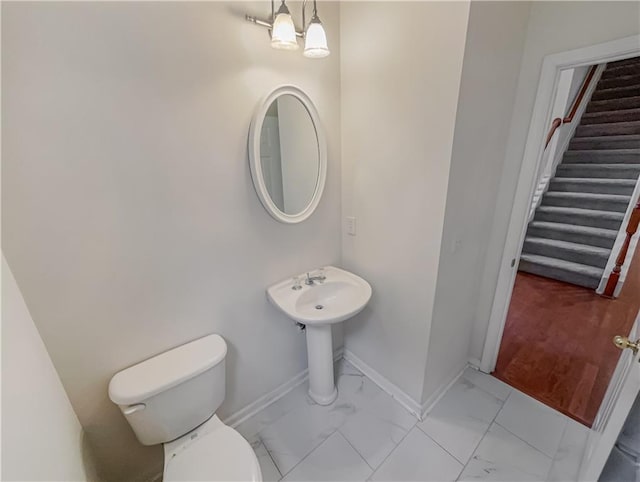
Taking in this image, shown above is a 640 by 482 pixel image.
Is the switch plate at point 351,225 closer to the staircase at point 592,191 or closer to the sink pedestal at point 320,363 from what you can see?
the sink pedestal at point 320,363

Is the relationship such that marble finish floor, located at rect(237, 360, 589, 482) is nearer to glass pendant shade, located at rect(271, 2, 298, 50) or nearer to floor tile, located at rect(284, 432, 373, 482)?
floor tile, located at rect(284, 432, 373, 482)

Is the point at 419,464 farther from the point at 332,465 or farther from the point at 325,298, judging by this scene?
the point at 325,298

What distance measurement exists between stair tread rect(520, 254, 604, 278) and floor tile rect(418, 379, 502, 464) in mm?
2399

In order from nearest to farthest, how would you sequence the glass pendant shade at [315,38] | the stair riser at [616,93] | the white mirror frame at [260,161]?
the glass pendant shade at [315,38] < the white mirror frame at [260,161] < the stair riser at [616,93]

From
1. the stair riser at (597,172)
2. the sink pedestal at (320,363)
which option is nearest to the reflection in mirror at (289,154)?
the sink pedestal at (320,363)

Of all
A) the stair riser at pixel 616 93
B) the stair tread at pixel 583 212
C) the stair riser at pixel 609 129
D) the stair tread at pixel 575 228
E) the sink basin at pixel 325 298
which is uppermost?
the stair riser at pixel 616 93

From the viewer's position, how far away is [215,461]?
1.10m

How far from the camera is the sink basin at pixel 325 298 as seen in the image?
140 centimetres

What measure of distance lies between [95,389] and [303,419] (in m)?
1.10

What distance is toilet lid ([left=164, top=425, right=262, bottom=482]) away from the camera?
1045 mm

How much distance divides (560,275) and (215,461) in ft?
13.1

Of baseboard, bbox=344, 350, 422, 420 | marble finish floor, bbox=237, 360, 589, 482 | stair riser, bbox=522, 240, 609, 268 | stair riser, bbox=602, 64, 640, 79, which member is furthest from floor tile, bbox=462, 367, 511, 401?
stair riser, bbox=602, 64, 640, 79

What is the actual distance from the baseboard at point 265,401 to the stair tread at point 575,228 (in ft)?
11.9

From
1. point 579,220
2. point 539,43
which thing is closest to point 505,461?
point 539,43
